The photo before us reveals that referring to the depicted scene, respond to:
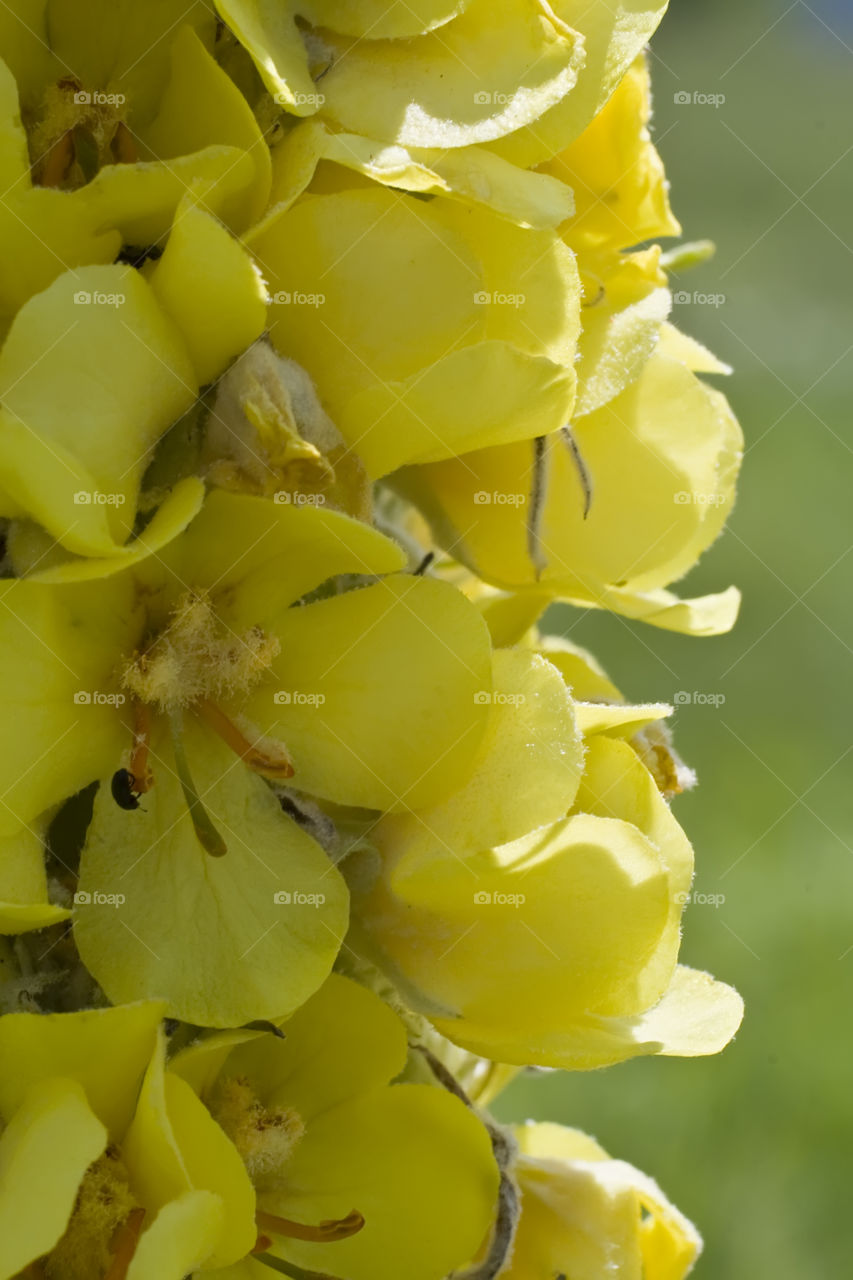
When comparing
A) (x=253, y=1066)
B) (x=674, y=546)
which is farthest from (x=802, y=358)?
(x=253, y=1066)

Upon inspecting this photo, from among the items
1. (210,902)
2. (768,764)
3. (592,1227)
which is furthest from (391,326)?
(768,764)

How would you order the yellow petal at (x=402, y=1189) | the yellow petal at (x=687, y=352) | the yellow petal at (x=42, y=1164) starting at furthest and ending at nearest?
the yellow petal at (x=687, y=352) → the yellow petal at (x=402, y=1189) → the yellow petal at (x=42, y=1164)

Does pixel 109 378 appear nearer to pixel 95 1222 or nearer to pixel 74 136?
pixel 74 136

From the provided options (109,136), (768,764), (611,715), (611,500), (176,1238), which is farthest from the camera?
(768,764)

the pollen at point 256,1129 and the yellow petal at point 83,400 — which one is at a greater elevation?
the yellow petal at point 83,400

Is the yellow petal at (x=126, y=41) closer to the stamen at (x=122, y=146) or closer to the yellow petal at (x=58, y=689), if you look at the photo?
the stamen at (x=122, y=146)

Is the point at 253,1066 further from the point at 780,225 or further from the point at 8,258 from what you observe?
the point at 780,225

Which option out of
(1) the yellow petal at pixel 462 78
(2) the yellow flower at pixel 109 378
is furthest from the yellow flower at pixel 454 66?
(2) the yellow flower at pixel 109 378
